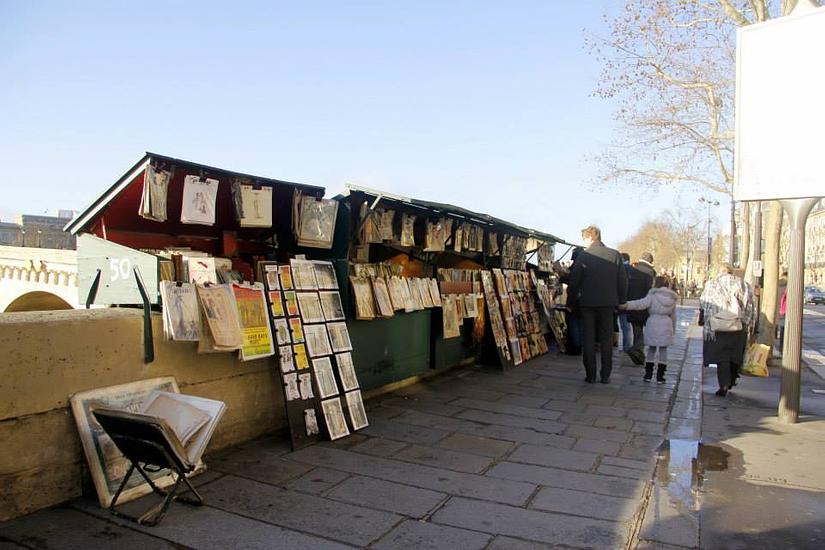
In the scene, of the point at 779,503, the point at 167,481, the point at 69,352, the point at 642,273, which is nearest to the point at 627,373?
the point at 642,273

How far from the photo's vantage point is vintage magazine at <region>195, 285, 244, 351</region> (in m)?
4.31

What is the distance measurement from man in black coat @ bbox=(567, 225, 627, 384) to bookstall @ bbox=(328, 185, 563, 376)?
1.39 metres

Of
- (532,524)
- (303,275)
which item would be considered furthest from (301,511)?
(303,275)

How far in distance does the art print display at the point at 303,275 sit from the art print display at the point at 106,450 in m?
1.78

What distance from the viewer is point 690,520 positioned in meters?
3.55

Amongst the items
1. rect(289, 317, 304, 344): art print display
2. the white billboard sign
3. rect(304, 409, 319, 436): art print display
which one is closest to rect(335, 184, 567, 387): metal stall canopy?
rect(289, 317, 304, 344): art print display

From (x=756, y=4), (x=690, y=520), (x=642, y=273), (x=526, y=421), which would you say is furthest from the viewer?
(x=756, y=4)

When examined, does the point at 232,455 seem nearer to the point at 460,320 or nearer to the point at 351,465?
the point at 351,465

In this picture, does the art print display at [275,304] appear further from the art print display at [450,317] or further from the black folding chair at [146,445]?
the art print display at [450,317]

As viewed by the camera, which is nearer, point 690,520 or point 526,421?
point 690,520

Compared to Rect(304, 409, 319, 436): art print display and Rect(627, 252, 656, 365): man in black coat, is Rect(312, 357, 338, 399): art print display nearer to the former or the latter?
Rect(304, 409, 319, 436): art print display

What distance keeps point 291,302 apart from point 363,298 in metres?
1.05

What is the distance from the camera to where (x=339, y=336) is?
5.47 m

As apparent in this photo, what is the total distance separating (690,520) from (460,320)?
473cm
